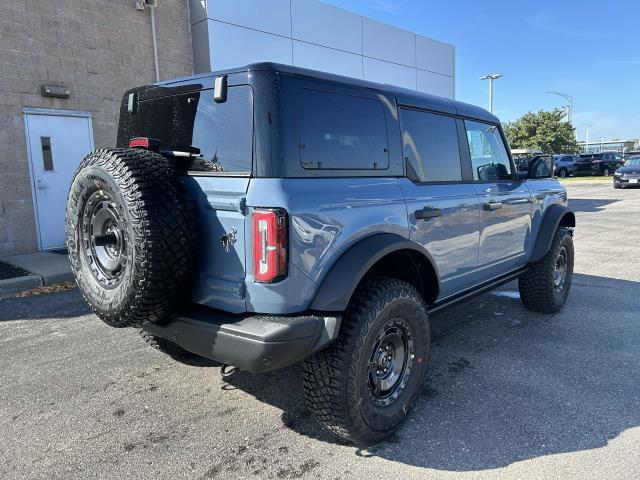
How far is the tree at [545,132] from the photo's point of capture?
144ft

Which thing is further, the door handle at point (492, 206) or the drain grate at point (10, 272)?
the drain grate at point (10, 272)

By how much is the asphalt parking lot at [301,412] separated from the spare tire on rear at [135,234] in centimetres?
79

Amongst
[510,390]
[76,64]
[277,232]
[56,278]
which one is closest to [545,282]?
[510,390]

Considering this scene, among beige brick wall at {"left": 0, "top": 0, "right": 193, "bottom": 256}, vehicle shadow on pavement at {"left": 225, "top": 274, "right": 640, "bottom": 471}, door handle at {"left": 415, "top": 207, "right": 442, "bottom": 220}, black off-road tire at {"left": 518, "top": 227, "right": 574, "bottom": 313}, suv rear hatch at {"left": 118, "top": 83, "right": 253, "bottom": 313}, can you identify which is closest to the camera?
suv rear hatch at {"left": 118, "top": 83, "right": 253, "bottom": 313}

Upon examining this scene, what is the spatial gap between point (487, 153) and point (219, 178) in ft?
8.65

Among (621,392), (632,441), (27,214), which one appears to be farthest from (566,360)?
(27,214)

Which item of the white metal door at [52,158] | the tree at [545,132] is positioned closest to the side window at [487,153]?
the white metal door at [52,158]

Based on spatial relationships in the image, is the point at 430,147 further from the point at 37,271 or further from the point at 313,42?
the point at 313,42

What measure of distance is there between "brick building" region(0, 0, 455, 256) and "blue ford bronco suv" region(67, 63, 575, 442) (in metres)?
6.16

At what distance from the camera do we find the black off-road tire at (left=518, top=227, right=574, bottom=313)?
15.8 ft

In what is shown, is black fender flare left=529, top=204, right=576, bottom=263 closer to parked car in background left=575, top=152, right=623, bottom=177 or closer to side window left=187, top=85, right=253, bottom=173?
side window left=187, top=85, right=253, bottom=173

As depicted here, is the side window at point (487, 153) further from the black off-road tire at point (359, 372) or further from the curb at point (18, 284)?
the curb at point (18, 284)

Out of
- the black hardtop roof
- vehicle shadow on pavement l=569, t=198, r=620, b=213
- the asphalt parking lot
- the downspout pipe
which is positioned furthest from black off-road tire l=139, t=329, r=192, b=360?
vehicle shadow on pavement l=569, t=198, r=620, b=213

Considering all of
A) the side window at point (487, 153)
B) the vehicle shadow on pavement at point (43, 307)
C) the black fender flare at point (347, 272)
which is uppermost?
the side window at point (487, 153)
